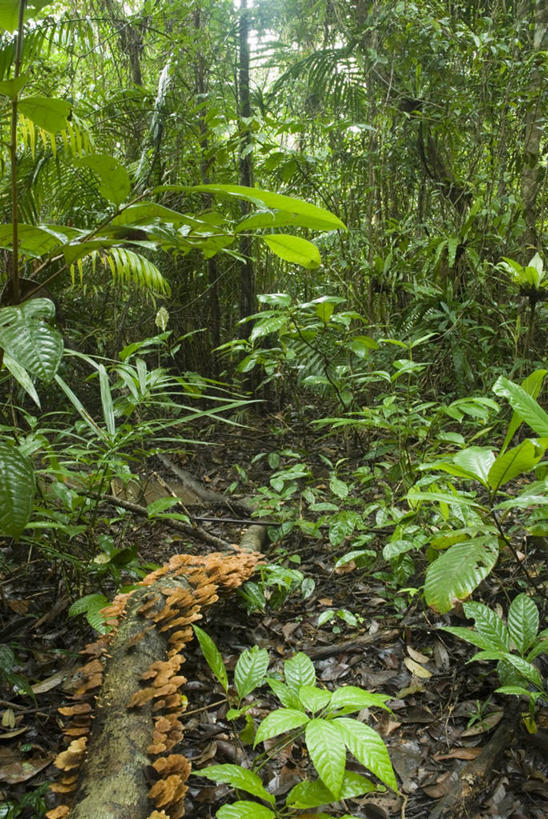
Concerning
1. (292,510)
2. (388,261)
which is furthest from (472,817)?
(388,261)

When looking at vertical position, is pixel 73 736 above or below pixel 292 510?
above

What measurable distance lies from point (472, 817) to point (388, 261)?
9.35ft

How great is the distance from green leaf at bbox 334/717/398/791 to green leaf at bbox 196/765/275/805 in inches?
7.3

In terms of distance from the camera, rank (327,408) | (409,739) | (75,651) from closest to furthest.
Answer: (409,739) < (75,651) < (327,408)

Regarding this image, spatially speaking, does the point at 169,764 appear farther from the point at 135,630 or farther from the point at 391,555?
the point at 391,555

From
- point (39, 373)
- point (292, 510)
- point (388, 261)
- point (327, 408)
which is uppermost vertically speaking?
point (39, 373)

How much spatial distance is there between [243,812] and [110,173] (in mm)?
1090

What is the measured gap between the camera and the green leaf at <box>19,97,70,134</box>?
0.73m

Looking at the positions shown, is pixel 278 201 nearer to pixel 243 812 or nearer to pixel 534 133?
pixel 243 812

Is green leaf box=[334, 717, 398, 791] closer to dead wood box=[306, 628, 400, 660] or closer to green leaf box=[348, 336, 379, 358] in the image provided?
dead wood box=[306, 628, 400, 660]

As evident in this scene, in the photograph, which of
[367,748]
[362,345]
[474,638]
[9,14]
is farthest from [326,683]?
[9,14]

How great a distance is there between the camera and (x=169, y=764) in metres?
1.11

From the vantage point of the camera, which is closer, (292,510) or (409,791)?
(409,791)

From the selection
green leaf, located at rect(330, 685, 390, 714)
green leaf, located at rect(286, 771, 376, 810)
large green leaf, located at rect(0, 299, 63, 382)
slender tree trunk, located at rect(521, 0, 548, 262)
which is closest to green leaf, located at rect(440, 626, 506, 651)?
green leaf, located at rect(330, 685, 390, 714)
